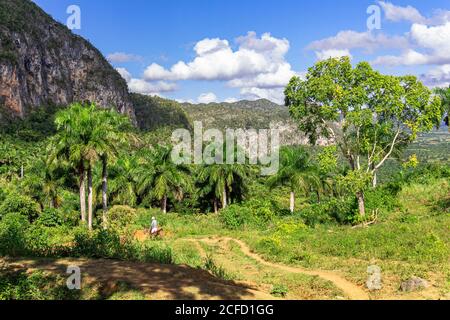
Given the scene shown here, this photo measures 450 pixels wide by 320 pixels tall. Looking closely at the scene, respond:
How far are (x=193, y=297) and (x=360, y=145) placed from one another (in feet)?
49.4

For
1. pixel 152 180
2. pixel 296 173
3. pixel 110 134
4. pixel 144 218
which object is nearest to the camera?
pixel 110 134

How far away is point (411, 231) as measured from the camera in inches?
648

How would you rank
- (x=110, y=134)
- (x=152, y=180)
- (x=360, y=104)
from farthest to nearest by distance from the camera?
(x=152, y=180)
(x=110, y=134)
(x=360, y=104)

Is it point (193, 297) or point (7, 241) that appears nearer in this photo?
point (193, 297)

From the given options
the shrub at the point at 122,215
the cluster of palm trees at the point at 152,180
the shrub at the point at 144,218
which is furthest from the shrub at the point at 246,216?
the cluster of palm trees at the point at 152,180

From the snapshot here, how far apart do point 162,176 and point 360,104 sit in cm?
1908

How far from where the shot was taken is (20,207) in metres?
26.6

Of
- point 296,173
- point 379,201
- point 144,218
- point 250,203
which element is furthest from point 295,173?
point 144,218

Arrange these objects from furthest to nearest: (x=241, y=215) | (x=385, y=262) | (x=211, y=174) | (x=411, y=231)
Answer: (x=211, y=174), (x=241, y=215), (x=411, y=231), (x=385, y=262)

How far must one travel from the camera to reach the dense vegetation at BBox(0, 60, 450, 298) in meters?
13.0

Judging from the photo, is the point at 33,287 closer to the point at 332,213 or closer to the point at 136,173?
the point at 332,213

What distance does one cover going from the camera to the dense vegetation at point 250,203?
13.0 m

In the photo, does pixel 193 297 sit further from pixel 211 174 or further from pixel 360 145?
pixel 211 174
